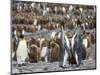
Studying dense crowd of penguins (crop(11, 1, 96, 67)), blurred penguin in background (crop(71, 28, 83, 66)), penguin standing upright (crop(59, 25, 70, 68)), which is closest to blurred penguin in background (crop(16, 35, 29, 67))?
dense crowd of penguins (crop(11, 1, 96, 67))

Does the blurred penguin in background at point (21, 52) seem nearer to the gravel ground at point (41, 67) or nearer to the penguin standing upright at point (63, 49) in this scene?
the gravel ground at point (41, 67)

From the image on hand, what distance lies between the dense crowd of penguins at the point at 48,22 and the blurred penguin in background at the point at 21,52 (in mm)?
33

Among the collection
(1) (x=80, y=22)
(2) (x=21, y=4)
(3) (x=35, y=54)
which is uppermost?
(2) (x=21, y=4)

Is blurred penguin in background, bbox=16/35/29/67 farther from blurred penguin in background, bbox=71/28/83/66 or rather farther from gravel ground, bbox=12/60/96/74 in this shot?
blurred penguin in background, bbox=71/28/83/66

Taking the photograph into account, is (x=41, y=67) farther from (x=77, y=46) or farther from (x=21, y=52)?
(x=77, y=46)

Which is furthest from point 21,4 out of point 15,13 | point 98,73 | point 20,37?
point 98,73

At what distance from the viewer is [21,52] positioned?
200 centimetres

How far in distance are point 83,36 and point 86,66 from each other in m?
0.29

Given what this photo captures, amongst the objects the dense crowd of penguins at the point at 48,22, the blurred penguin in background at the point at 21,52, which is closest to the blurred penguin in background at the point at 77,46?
the dense crowd of penguins at the point at 48,22

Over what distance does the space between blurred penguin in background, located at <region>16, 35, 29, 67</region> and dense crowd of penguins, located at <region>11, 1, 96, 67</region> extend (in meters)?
A: 0.03

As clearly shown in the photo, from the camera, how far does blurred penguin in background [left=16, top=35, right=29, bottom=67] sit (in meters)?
1.99

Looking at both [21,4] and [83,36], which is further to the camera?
[83,36]
